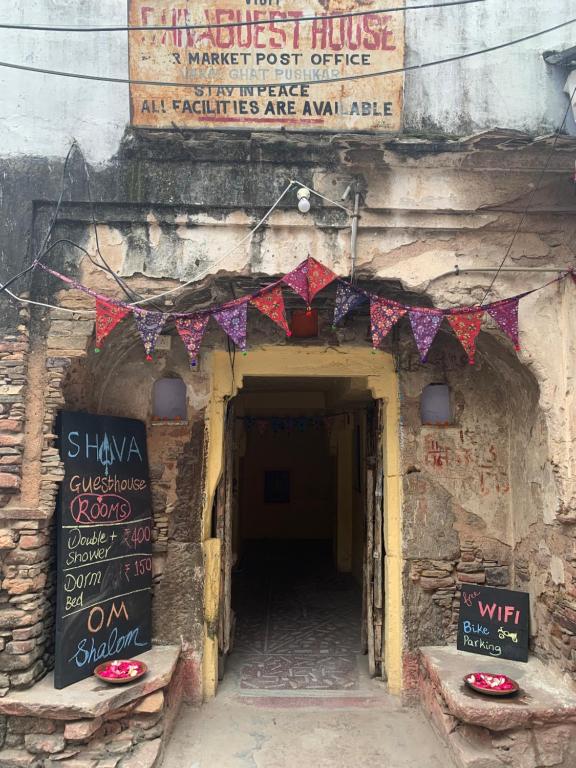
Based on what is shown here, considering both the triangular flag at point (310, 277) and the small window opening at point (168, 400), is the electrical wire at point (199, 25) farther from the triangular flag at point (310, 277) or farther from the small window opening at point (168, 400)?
the small window opening at point (168, 400)

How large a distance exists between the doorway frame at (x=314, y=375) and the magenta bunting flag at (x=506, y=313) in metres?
1.41

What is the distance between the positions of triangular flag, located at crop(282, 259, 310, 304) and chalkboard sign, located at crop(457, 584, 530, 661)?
307cm

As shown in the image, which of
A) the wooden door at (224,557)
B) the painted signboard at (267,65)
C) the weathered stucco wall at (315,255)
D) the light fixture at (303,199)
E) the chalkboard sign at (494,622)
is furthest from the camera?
the wooden door at (224,557)

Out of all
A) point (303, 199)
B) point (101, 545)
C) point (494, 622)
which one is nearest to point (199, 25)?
point (303, 199)

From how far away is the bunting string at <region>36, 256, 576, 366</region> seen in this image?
4230mm

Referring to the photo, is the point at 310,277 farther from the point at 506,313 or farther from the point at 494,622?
the point at 494,622

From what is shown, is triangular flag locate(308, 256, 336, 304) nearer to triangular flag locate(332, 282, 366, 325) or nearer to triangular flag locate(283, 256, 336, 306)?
triangular flag locate(283, 256, 336, 306)

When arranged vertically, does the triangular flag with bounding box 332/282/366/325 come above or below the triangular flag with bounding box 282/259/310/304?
below

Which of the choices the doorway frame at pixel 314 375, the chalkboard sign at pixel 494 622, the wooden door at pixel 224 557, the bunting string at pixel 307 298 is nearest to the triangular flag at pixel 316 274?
the bunting string at pixel 307 298

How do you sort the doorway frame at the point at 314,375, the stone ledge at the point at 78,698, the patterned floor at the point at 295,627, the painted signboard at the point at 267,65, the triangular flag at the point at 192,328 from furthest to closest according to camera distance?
the patterned floor at the point at 295,627 → the doorway frame at the point at 314,375 → the painted signboard at the point at 267,65 → the triangular flag at the point at 192,328 → the stone ledge at the point at 78,698

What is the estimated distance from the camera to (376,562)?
18.2 feet

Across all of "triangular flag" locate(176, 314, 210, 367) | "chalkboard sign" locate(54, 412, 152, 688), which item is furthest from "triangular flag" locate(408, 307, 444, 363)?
"chalkboard sign" locate(54, 412, 152, 688)

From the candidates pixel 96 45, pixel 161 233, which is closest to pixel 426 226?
pixel 161 233

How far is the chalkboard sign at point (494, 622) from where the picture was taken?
4.92 meters
